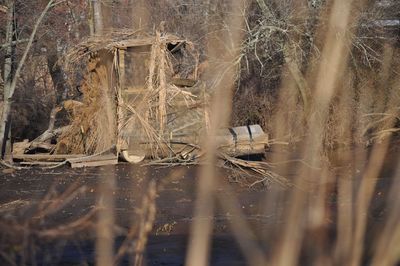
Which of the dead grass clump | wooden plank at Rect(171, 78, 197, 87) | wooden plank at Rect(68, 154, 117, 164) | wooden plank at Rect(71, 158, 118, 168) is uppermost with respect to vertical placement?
wooden plank at Rect(171, 78, 197, 87)

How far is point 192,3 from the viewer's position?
84.8ft

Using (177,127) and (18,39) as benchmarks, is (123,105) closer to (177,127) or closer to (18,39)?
(177,127)

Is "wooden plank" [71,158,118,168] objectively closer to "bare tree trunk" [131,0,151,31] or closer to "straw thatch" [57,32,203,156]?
"straw thatch" [57,32,203,156]

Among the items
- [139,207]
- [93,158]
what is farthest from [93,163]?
[139,207]

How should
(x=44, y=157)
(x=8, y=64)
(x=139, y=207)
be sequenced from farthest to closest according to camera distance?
(x=8, y=64), (x=44, y=157), (x=139, y=207)

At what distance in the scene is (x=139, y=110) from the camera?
14945 millimetres

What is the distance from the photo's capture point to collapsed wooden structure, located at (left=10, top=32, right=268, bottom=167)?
594 inches

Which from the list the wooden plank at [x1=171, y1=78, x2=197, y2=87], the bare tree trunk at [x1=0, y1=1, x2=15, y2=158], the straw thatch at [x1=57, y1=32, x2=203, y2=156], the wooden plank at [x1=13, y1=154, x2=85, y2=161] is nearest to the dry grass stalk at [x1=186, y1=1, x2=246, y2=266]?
the wooden plank at [x1=171, y1=78, x2=197, y2=87]

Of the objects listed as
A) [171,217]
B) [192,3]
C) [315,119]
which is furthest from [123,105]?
[192,3]

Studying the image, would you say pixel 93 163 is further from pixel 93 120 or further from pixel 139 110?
pixel 139 110

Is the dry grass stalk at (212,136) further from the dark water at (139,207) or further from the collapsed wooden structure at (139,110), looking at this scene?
the collapsed wooden structure at (139,110)

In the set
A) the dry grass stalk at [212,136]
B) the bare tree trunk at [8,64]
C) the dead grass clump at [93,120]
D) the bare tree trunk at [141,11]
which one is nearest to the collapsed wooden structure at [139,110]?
the dead grass clump at [93,120]

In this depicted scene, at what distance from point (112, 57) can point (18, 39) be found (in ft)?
7.45

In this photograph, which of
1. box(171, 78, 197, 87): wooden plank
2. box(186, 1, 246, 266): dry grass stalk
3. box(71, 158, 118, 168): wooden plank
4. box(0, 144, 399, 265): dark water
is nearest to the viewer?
box(0, 144, 399, 265): dark water
